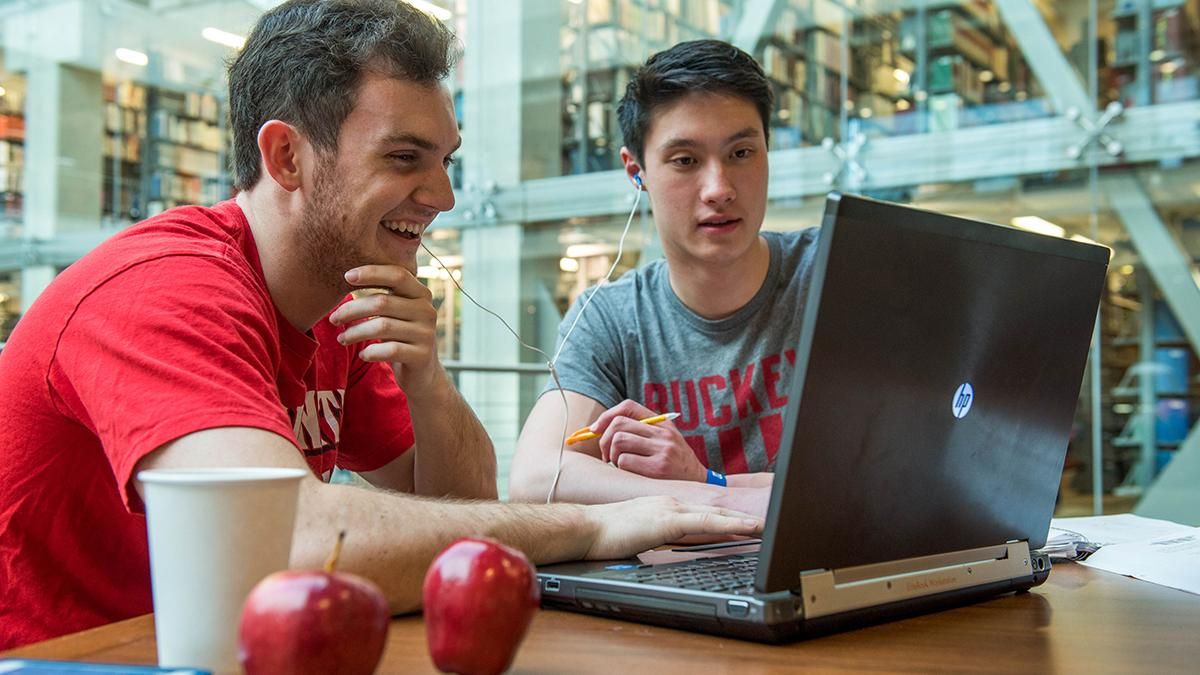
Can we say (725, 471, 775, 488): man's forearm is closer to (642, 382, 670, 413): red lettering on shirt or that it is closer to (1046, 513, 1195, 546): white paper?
(642, 382, 670, 413): red lettering on shirt

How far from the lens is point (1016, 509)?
0.97m

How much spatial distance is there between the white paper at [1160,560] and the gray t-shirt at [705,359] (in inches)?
25.1

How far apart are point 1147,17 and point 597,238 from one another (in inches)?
119

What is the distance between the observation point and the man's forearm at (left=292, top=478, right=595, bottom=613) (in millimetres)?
817

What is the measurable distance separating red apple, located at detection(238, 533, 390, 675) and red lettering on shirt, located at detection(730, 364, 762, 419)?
1329 mm

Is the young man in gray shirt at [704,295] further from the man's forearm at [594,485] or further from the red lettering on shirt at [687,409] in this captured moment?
the man's forearm at [594,485]

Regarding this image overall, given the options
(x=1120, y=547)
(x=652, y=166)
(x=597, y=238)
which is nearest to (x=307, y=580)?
(x=1120, y=547)

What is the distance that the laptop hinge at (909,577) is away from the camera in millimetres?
765

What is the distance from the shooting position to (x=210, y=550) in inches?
23.3

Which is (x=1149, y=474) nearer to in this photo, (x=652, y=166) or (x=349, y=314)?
(x=652, y=166)

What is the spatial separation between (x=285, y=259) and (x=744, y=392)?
840 mm

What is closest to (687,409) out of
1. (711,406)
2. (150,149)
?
(711,406)

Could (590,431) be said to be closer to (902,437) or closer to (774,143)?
(902,437)

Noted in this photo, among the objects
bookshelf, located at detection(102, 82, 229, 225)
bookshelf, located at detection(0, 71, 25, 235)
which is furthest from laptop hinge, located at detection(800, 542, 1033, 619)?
bookshelf, located at detection(0, 71, 25, 235)
